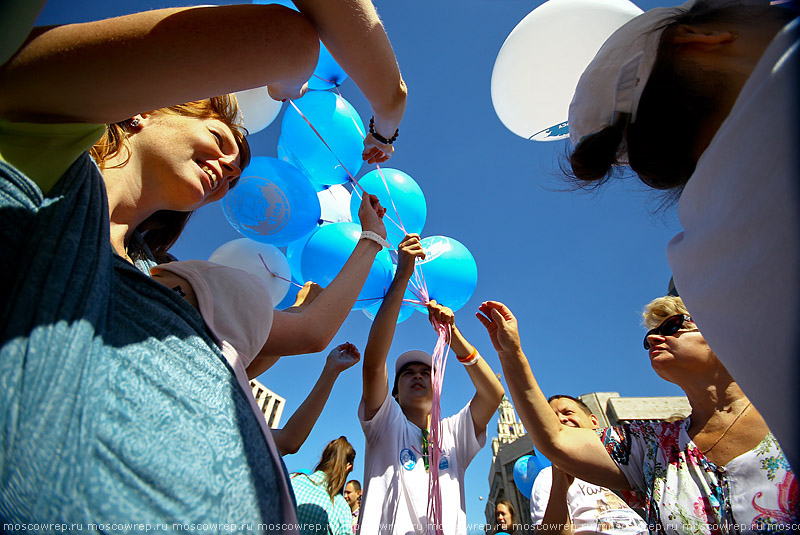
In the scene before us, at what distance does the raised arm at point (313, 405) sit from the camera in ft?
8.34

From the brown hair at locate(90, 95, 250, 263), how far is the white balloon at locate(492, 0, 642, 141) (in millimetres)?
1743

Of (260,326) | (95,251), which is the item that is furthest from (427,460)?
(95,251)

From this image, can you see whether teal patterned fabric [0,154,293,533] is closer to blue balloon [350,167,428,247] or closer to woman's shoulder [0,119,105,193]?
woman's shoulder [0,119,105,193]

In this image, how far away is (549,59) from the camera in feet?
7.24

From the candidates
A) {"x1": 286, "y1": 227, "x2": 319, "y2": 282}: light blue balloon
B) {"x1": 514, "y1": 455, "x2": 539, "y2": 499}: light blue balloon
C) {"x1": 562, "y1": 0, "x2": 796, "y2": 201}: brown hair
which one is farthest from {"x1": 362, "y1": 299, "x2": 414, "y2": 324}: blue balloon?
{"x1": 514, "y1": 455, "x2": 539, "y2": 499}: light blue balloon

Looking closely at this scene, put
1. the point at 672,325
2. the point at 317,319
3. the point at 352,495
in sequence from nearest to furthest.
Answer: the point at 317,319
the point at 672,325
the point at 352,495

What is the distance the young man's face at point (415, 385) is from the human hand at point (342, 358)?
0.48m

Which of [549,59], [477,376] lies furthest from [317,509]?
[549,59]

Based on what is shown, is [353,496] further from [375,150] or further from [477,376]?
[375,150]

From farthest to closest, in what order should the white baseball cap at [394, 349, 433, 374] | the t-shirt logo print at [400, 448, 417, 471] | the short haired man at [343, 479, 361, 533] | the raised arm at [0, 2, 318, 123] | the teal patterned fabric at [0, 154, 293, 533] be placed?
the short haired man at [343, 479, 361, 533]
the white baseball cap at [394, 349, 433, 374]
the t-shirt logo print at [400, 448, 417, 471]
the raised arm at [0, 2, 318, 123]
the teal patterned fabric at [0, 154, 293, 533]

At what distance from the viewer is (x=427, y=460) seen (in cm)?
229

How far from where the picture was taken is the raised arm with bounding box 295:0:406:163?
0.67 meters

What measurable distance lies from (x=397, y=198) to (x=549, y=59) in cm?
131

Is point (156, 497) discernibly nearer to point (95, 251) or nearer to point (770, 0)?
point (95, 251)
